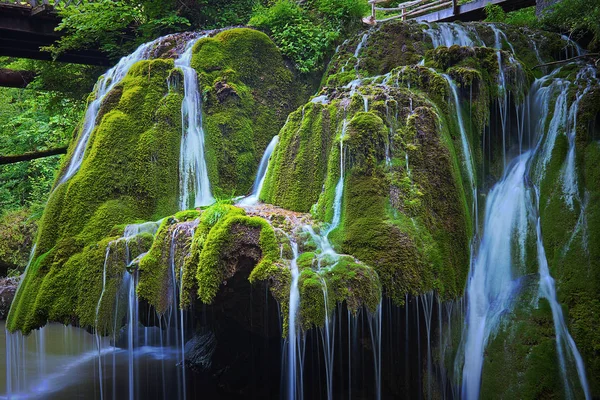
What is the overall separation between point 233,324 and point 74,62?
10.5 meters

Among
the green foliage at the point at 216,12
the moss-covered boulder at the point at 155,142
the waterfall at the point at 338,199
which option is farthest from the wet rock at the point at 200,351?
the green foliage at the point at 216,12

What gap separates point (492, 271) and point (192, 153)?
4856 mm

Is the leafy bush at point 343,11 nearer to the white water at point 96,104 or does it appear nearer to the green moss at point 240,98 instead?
the green moss at point 240,98

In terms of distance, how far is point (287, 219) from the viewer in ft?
20.9

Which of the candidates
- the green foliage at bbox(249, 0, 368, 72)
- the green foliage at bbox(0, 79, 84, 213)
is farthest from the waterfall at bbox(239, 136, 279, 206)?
the green foliage at bbox(0, 79, 84, 213)

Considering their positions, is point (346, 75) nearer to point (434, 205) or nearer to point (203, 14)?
point (434, 205)

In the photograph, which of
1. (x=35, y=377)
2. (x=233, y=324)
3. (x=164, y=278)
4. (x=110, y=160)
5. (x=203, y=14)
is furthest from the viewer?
(x=203, y=14)

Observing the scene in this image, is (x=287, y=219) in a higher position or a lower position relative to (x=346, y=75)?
lower

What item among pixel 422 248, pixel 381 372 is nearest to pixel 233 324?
pixel 381 372

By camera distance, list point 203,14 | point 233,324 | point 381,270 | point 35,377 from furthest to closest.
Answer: point 203,14, point 35,377, point 233,324, point 381,270

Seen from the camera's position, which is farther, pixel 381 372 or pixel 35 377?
pixel 35 377

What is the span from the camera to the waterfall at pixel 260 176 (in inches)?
311

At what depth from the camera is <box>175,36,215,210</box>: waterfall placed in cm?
839

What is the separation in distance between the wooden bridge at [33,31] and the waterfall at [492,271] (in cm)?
1075
